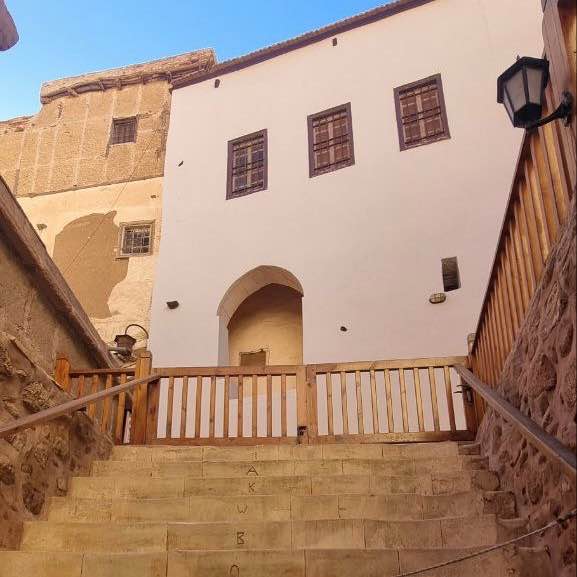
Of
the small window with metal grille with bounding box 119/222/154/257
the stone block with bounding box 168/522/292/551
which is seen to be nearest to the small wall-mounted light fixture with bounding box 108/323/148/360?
the small window with metal grille with bounding box 119/222/154/257

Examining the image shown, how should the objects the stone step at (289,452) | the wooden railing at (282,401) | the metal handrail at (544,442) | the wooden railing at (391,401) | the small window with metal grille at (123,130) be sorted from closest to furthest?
the metal handrail at (544,442) → the stone step at (289,452) → the wooden railing at (391,401) → the wooden railing at (282,401) → the small window with metal grille at (123,130)

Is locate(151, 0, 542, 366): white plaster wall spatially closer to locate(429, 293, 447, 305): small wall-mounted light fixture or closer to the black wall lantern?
locate(429, 293, 447, 305): small wall-mounted light fixture

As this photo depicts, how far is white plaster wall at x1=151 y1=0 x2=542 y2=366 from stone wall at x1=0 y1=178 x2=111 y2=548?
13.4ft

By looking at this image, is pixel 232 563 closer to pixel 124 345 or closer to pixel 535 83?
pixel 535 83

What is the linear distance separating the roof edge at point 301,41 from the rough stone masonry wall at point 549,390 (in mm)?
9435

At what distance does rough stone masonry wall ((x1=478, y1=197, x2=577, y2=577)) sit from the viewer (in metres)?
3.08

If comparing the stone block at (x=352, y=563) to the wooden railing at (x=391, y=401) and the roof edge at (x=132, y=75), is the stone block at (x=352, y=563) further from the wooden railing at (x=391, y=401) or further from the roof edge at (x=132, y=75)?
the roof edge at (x=132, y=75)

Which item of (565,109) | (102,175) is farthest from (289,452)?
(102,175)

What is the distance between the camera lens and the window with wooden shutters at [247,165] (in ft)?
40.7

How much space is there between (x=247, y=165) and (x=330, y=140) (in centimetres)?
155

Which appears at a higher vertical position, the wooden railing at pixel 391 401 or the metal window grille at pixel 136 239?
the metal window grille at pixel 136 239

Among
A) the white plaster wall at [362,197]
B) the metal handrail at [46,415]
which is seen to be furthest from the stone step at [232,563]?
the white plaster wall at [362,197]

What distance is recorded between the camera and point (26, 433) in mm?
4527

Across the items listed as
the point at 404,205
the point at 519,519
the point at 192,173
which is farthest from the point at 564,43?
the point at 192,173
